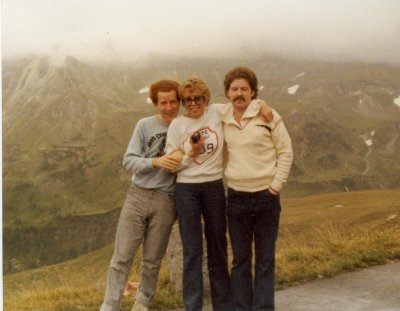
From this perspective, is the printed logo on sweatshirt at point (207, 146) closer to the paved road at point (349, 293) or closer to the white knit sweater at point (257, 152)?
the white knit sweater at point (257, 152)

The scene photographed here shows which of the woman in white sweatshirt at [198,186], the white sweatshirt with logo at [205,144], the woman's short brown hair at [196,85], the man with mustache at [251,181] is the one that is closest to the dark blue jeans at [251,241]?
the man with mustache at [251,181]

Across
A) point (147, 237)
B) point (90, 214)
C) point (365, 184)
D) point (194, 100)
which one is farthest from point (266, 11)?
point (365, 184)

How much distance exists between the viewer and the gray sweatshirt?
4762 mm

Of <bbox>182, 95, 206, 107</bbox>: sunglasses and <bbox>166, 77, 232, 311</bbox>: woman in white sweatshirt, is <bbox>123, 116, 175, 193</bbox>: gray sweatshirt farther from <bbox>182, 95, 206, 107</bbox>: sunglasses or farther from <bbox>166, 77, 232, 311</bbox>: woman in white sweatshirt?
<bbox>182, 95, 206, 107</bbox>: sunglasses

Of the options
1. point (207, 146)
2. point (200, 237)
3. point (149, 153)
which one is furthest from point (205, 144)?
point (200, 237)

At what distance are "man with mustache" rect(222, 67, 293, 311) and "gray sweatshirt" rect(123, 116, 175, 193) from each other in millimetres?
637

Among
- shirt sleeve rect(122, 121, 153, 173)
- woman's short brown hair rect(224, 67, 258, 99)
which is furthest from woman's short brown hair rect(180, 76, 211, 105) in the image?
shirt sleeve rect(122, 121, 153, 173)

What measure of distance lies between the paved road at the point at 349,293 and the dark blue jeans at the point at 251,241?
536 millimetres

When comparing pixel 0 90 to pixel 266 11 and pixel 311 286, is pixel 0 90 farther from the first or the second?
pixel 266 11

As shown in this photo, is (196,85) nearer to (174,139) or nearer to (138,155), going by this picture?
(174,139)

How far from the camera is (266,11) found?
8.52 metres

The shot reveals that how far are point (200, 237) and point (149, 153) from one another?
0.96 metres

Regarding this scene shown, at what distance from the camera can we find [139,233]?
4.85 meters

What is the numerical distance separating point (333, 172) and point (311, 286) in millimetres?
186415
